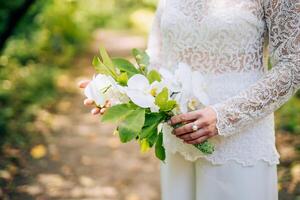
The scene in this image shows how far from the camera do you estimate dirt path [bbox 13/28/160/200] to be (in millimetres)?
5125

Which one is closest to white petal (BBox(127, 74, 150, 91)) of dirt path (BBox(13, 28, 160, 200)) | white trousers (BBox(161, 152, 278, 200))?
white trousers (BBox(161, 152, 278, 200))

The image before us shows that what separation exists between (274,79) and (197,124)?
0.34 m

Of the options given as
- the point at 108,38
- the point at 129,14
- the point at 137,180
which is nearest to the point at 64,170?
the point at 137,180

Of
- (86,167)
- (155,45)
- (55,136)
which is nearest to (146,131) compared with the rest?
(155,45)

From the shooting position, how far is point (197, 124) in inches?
79.5

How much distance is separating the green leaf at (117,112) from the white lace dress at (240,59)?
34cm

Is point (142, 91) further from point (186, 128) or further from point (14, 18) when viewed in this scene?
point (14, 18)

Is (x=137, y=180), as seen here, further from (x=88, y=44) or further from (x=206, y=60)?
(x=88, y=44)

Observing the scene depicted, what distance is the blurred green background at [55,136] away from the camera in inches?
204

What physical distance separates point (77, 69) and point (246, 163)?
883cm

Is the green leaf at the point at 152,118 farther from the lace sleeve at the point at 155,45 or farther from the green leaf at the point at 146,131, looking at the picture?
the lace sleeve at the point at 155,45

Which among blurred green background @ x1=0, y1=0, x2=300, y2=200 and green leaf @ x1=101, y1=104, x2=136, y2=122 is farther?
blurred green background @ x1=0, y1=0, x2=300, y2=200

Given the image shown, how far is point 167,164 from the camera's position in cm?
243

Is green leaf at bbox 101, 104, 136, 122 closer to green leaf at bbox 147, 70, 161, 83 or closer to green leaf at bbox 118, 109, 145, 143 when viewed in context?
green leaf at bbox 118, 109, 145, 143
